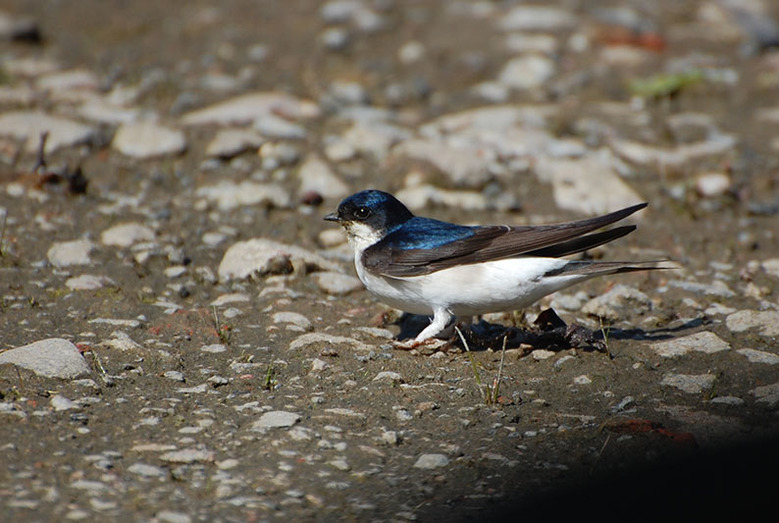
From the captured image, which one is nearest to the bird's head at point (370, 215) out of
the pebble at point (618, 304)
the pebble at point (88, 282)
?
the pebble at point (618, 304)

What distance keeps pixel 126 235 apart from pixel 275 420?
2.56 m

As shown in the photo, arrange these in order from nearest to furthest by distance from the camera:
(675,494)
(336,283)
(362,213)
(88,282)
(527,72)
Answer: (675,494) → (362,213) → (88,282) → (336,283) → (527,72)

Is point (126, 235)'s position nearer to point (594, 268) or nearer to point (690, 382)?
point (594, 268)

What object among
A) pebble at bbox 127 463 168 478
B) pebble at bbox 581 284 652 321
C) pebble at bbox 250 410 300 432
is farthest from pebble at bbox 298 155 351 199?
pebble at bbox 127 463 168 478

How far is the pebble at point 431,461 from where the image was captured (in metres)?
3.29

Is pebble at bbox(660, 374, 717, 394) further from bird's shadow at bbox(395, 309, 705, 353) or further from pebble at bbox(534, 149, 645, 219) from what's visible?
pebble at bbox(534, 149, 645, 219)

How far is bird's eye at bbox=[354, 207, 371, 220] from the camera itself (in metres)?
4.76

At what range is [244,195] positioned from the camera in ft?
20.7

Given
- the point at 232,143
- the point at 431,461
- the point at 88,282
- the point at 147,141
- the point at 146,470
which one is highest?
the point at 147,141

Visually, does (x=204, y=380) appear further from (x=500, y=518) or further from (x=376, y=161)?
(x=376, y=161)

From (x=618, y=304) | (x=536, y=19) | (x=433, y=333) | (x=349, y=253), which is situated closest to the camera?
(x=433, y=333)

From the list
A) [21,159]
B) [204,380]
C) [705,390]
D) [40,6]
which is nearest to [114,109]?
[21,159]

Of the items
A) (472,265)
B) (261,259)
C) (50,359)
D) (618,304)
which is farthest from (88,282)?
(618,304)

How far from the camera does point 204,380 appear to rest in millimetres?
4004
